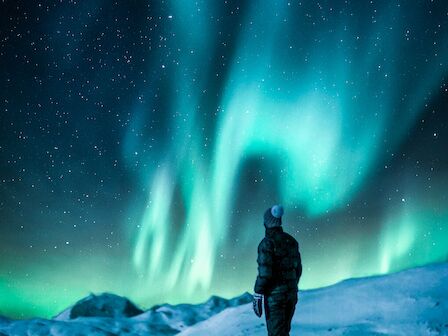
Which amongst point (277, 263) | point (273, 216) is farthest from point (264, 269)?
point (273, 216)

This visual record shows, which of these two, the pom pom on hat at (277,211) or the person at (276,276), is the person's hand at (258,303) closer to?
the person at (276,276)

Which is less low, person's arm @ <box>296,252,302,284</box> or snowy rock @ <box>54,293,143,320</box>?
snowy rock @ <box>54,293,143,320</box>

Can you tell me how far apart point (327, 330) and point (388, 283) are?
Answer: 3055 mm

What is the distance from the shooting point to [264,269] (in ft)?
17.5

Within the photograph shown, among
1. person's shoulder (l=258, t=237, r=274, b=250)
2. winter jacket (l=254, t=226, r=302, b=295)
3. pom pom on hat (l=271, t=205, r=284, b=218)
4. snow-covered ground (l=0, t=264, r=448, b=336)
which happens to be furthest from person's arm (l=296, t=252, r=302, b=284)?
snow-covered ground (l=0, t=264, r=448, b=336)

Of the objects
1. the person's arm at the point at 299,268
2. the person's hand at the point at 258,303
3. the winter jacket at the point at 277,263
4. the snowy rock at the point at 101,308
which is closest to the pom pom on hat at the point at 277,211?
the winter jacket at the point at 277,263

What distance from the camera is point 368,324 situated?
33.9 feet

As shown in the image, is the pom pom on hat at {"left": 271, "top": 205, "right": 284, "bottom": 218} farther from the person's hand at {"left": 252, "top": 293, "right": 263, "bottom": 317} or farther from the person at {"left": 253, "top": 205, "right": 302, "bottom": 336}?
the person's hand at {"left": 252, "top": 293, "right": 263, "bottom": 317}

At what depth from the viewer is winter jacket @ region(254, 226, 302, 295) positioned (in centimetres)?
536

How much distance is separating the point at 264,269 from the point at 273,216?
0.66 m

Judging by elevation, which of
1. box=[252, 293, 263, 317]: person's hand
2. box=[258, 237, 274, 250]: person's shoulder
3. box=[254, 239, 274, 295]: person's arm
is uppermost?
box=[258, 237, 274, 250]: person's shoulder

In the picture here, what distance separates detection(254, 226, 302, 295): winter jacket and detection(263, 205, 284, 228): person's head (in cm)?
5

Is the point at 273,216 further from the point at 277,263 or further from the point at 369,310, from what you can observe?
the point at 369,310

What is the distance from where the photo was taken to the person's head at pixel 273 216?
221 inches
